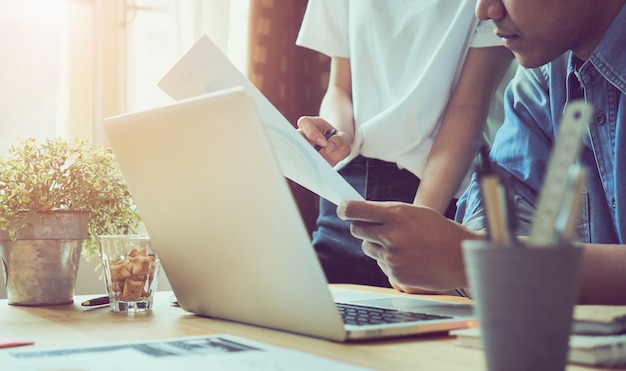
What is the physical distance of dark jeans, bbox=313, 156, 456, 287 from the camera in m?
1.58

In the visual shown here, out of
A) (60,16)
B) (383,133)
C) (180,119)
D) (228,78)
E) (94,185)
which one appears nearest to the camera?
(180,119)

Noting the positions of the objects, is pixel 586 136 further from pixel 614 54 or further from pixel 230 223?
pixel 230 223

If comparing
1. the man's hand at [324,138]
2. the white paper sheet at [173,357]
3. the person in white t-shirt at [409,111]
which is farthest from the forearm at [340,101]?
the white paper sheet at [173,357]

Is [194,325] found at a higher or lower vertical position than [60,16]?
lower

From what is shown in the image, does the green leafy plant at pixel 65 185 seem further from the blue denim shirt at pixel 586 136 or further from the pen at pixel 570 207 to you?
the pen at pixel 570 207

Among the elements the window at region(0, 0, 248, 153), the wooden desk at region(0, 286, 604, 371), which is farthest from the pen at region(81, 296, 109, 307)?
the window at region(0, 0, 248, 153)

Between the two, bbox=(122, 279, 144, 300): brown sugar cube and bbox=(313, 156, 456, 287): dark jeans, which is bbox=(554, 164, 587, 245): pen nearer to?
bbox=(122, 279, 144, 300): brown sugar cube

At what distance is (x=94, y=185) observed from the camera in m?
1.10

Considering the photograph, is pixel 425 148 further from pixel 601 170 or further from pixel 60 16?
pixel 60 16

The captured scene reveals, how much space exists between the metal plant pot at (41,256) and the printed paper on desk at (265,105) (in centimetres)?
29

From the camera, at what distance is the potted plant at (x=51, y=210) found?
1.06 metres

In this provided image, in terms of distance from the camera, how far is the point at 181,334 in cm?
77

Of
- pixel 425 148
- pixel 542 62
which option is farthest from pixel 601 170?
pixel 425 148

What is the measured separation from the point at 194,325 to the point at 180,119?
0.77 feet
